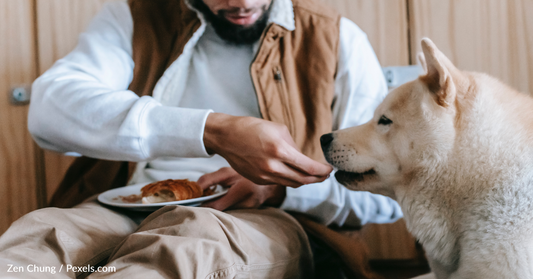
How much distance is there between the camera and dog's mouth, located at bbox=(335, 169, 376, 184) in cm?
80

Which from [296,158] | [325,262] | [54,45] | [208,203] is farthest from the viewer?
[54,45]

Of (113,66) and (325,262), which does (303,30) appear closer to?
(113,66)

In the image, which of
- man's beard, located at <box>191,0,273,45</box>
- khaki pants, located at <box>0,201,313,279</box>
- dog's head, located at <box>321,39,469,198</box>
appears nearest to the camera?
khaki pants, located at <box>0,201,313,279</box>

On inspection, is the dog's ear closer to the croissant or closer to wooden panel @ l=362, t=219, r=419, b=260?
the croissant

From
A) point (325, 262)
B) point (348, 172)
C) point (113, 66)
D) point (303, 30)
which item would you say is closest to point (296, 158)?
point (348, 172)

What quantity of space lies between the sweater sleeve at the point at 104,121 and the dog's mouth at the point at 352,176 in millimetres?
319

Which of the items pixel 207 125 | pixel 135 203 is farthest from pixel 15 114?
pixel 207 125

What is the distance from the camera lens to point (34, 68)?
1.50m

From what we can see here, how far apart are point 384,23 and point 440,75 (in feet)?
2.87

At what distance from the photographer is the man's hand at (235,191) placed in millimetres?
934

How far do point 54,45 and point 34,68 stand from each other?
13 cm

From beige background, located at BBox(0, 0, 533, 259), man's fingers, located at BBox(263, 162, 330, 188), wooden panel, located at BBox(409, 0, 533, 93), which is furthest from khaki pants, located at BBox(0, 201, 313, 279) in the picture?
wooden panel, located at BBox(409, 0, 533, 93)

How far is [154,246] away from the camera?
58 centimetres

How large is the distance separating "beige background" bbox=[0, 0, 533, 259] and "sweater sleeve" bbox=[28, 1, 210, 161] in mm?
582
